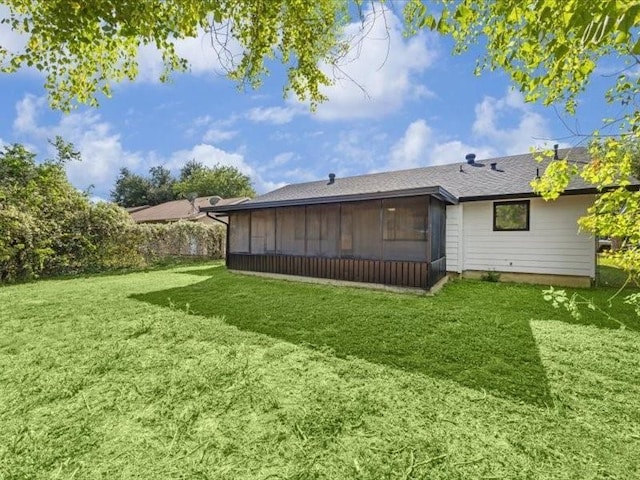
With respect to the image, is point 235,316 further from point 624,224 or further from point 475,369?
point 624,224

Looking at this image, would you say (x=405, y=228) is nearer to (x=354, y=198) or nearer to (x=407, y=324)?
(x=354, y=198)

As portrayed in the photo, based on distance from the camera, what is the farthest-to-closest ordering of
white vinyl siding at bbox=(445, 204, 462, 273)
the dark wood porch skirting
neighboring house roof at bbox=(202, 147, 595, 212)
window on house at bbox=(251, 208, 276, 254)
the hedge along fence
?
1. the hedge along fence
2. window on house at bbox=(251, 208, 276, 254)
3. white vinyl siding at bbox=(445, 204, 462, 273)
4. neighboring house roof at bbox=(202, 147, 595, 212)
5. the dark wood porch skirting

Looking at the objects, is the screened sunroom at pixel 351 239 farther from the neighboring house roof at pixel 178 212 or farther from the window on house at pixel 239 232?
the neighboring house roof at pixel 178 212

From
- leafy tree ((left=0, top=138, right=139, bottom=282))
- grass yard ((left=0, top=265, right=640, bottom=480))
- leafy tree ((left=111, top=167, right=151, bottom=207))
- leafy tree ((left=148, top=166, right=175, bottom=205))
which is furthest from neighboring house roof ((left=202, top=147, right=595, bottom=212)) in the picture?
leafy tree ((left=111, top=167, right=151, bottom=207))

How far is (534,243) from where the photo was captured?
26.7 ft

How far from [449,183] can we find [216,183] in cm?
3082

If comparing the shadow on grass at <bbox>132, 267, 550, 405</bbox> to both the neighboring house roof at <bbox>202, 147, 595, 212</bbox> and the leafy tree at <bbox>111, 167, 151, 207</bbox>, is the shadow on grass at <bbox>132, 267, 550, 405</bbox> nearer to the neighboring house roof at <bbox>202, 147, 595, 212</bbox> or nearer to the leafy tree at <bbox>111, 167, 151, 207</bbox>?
the neighboring house roof at <bbox>202, 147, 595, 212</bbox>

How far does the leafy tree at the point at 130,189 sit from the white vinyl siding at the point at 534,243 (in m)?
36.5

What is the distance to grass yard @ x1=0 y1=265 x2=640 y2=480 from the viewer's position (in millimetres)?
1994

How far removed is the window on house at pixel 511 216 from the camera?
27.2ft

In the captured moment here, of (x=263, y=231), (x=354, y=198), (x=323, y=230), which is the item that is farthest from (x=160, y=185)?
(x=354, y=198)

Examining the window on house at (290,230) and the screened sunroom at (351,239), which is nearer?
the screened sunroom at (351,239)

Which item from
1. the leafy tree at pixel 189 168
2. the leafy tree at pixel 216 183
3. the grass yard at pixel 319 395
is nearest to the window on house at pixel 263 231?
the grass yard at pixel 319 395

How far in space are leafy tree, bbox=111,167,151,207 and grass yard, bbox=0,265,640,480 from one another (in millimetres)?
34449
